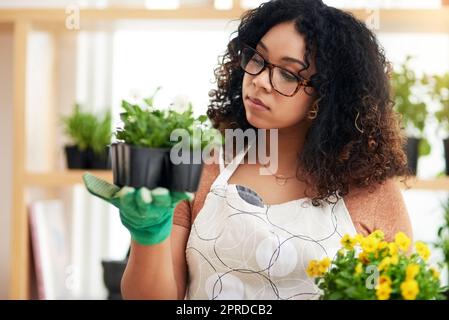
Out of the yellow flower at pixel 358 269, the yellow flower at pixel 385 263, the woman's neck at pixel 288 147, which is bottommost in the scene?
the yellow flower at pixel 358 269

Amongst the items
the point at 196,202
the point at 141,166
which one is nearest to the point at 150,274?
the point at 196,202

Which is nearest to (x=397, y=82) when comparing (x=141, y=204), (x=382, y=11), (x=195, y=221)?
(x=382, y=11)

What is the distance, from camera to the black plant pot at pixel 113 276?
1812mm

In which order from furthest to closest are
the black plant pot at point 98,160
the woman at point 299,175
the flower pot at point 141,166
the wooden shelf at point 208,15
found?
1. the black plant pot at point 98,160
2. the wooden shelf at point 208,15
3. the woman at point 299,175
4. the flower pot at point 141,166

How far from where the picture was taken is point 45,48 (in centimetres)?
196

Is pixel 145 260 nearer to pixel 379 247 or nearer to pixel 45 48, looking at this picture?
pixel 379 247

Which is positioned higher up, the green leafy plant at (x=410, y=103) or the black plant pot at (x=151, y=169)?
the green leafy plant at (x=410, y=103)

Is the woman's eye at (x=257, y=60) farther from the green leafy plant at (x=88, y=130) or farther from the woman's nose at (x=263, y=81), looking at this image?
the green leafy plant at (x=88, y=130)

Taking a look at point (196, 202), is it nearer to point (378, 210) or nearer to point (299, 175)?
point (299, 175)

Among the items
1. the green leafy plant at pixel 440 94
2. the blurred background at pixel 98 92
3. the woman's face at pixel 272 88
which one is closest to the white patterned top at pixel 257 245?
the woman's face at pixel 272 88

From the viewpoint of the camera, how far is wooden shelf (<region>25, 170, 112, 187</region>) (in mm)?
1804

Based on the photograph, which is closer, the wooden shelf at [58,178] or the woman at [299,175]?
the woman at [299,175]

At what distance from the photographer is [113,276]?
71.7 inches

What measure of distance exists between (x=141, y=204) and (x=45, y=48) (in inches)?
49.0
